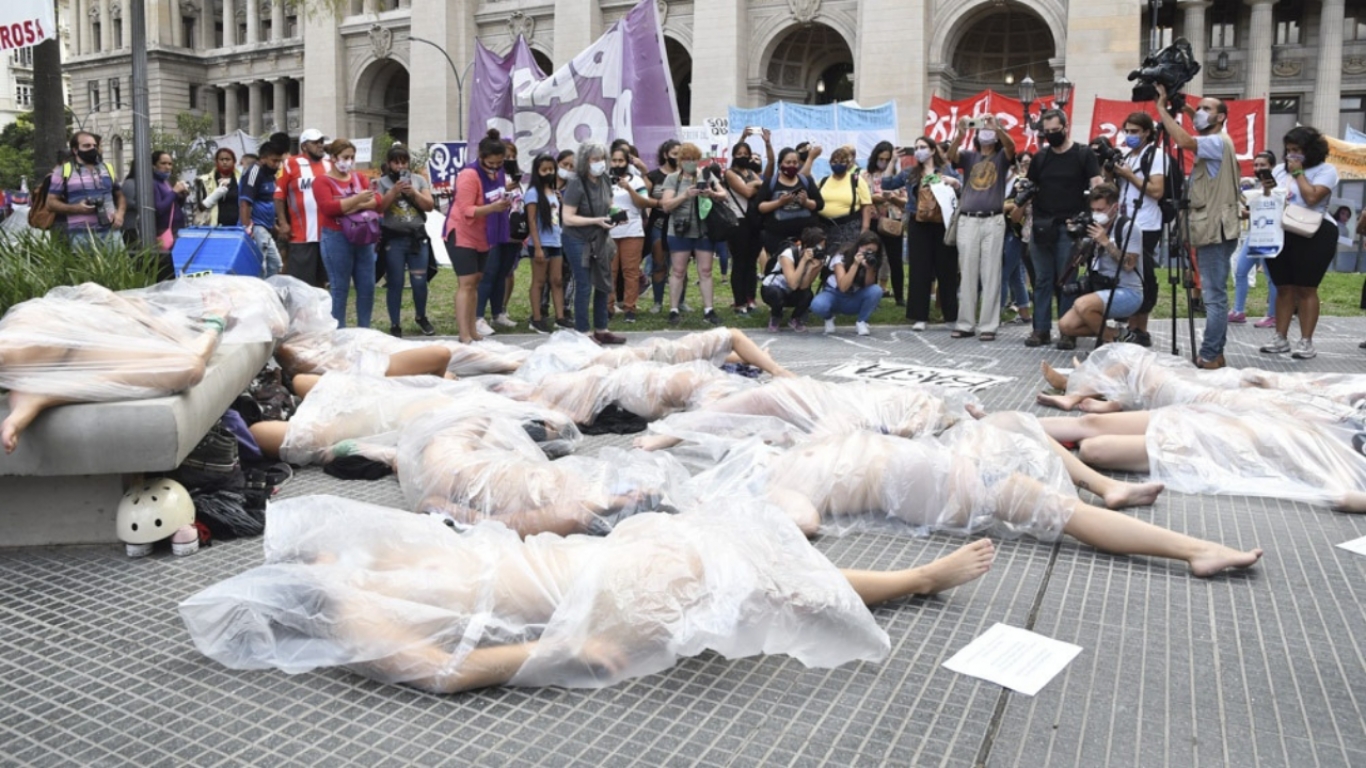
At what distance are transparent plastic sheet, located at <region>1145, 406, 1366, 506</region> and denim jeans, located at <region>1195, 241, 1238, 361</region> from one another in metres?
3.46

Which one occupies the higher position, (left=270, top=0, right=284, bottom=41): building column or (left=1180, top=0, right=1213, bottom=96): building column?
(left=270, top=0, right=284, bottom=41): building column

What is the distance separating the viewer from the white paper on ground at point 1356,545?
3.90 metres

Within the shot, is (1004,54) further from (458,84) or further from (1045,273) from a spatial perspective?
(1045,273)

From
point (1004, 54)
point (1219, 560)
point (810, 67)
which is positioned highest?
point (1004, 54)

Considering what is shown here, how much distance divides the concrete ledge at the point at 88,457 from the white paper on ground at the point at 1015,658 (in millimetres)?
2644

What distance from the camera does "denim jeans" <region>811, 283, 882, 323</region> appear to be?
1024 centimetres

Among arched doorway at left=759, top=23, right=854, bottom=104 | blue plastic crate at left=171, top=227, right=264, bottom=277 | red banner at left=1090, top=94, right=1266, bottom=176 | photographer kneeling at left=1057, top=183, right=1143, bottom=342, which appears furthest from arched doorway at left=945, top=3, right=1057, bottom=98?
blue plastic crate at left=171, top=227, right=264, bottom=277

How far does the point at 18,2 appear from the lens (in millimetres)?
7594

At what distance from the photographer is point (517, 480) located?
3.86 m

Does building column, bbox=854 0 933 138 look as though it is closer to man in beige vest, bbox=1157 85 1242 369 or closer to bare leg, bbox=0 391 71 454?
man in beige vest, bbox=1157 85 1242 369

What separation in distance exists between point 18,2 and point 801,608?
7.74 meters

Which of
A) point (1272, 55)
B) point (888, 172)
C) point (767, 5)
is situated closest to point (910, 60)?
point (767, 5)

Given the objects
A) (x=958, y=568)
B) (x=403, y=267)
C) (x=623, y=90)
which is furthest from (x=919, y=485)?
(x=623, y=90)

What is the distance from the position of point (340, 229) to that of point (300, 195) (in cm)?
74
